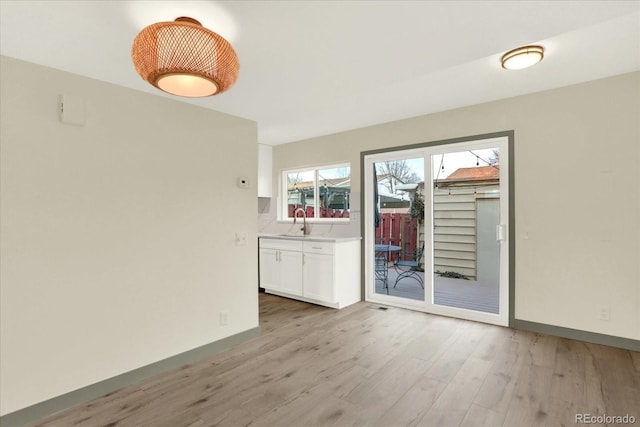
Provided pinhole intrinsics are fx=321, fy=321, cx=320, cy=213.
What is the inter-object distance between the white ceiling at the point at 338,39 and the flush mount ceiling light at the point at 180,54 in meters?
0.23

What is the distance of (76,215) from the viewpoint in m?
2.17

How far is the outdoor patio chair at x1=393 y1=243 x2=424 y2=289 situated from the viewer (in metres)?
4.17

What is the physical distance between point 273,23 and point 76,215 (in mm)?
1798

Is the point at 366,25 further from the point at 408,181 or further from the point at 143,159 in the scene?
the point at 408,181

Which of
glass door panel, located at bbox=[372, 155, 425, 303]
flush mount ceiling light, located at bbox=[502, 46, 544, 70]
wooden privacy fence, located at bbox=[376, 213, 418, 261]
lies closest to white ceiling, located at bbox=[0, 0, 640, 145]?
flush mount ceiling light, located at bbox=[502, 46, 544, 70]

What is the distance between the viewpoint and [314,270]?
432cm

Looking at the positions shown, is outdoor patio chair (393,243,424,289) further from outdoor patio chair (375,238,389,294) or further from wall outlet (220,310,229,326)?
wall outlet (220,310,229,326)

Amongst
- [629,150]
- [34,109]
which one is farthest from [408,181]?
[34,109]

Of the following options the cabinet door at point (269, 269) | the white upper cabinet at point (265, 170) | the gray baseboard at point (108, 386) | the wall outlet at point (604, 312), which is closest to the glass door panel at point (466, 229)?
the wall outlet at point (604, 312)

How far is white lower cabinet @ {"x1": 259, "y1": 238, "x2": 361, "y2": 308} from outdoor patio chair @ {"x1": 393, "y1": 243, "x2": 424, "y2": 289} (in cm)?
57

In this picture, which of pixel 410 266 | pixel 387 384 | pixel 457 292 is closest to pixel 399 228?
pixel 410 266

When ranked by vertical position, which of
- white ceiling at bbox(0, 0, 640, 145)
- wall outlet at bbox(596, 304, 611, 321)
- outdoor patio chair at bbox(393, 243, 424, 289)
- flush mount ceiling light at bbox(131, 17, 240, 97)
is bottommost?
wall outlet at bbox(596, 304, 611, 321)

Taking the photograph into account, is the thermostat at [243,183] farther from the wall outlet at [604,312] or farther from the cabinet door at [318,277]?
the wall outlet at [604,312]

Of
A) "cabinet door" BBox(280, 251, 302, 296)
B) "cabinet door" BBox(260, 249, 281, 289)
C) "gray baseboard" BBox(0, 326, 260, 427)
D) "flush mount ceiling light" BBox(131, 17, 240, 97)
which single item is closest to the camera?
"flush mount ceiling light" BBox(131, 17, 240, 97)
